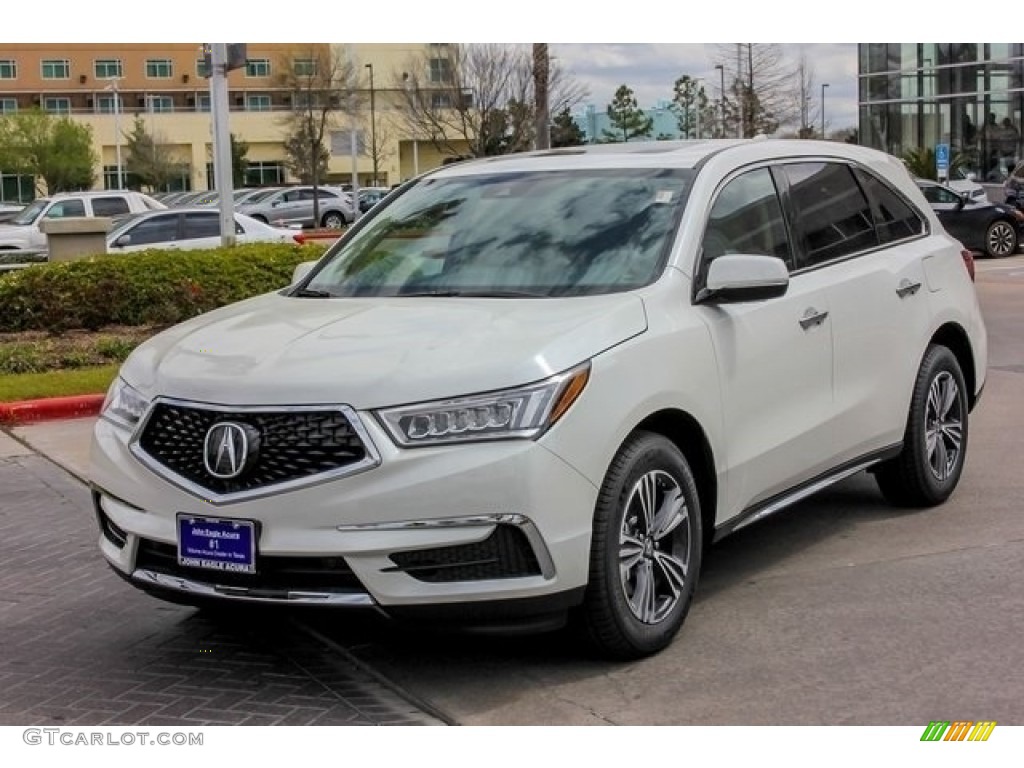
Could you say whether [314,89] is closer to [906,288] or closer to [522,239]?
[906,288]

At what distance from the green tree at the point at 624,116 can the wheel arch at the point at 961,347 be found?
138ft

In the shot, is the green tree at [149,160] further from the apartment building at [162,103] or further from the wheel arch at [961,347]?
the wheel arch at [961,347]

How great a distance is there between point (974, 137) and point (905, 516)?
38616 millimetres

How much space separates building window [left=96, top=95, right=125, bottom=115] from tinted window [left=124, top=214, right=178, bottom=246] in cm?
7259

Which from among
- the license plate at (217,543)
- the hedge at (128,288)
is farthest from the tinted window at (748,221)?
the hedge at (128,288)

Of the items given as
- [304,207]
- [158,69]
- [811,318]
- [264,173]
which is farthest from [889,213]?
[158,69]

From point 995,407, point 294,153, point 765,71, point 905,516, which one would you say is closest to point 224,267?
point 995,407

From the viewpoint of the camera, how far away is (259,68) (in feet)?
286

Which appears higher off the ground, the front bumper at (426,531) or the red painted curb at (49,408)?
the front bumper at (426,531)

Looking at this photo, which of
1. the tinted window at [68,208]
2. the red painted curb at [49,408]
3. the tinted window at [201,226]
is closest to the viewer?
the red painted curb at [49,408]

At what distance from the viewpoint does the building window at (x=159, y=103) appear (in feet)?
291

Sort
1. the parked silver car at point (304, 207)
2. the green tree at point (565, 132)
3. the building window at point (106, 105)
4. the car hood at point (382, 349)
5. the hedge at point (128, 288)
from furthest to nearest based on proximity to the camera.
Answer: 1. the building window at point (106, 105)
2. the parked silver car at point (304, 207)
3. the green tree at point (565, 132)
4. the hedge at point (128, 288)
5. the car hood at point (382, 349)

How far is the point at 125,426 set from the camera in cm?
484

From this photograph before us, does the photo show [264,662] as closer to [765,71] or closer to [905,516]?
[905,516]
